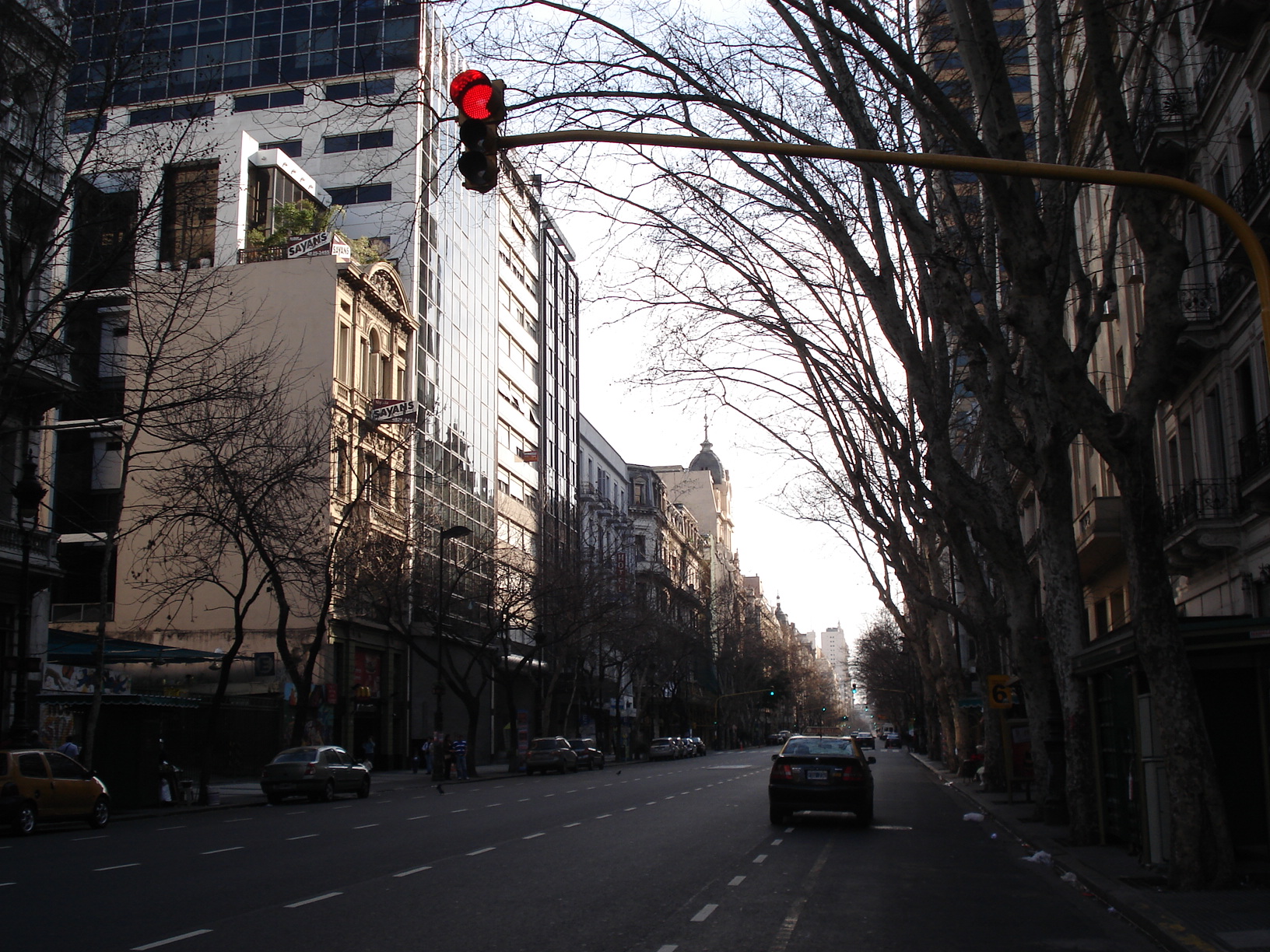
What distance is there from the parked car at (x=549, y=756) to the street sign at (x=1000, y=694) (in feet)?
90.9

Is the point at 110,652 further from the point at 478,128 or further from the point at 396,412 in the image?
the point at 478,128

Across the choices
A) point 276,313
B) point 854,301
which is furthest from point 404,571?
point 854,301

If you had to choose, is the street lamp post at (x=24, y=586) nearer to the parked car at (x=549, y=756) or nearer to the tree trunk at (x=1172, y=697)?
the tree trunk at (x=1172, y=697)

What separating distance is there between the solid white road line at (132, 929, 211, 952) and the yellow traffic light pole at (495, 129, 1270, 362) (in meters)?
6.29

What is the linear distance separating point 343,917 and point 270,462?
21.1 meters

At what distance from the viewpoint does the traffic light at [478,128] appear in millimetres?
8047

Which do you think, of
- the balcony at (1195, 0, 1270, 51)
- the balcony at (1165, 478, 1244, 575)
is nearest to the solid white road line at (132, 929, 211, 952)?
the balcony at (1165, 478, 1244, 575)

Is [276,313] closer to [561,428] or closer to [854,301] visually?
[854,301]

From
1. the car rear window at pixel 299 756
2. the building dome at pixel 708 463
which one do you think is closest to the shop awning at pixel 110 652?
the car rear window at pixel 299 756

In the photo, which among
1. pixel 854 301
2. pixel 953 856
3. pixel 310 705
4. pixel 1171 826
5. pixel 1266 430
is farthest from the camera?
pixel 310 705

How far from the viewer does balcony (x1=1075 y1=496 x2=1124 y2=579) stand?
2761cm

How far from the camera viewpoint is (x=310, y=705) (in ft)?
132

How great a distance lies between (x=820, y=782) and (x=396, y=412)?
2781cm

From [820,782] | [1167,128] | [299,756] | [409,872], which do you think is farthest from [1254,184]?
[299,756]
